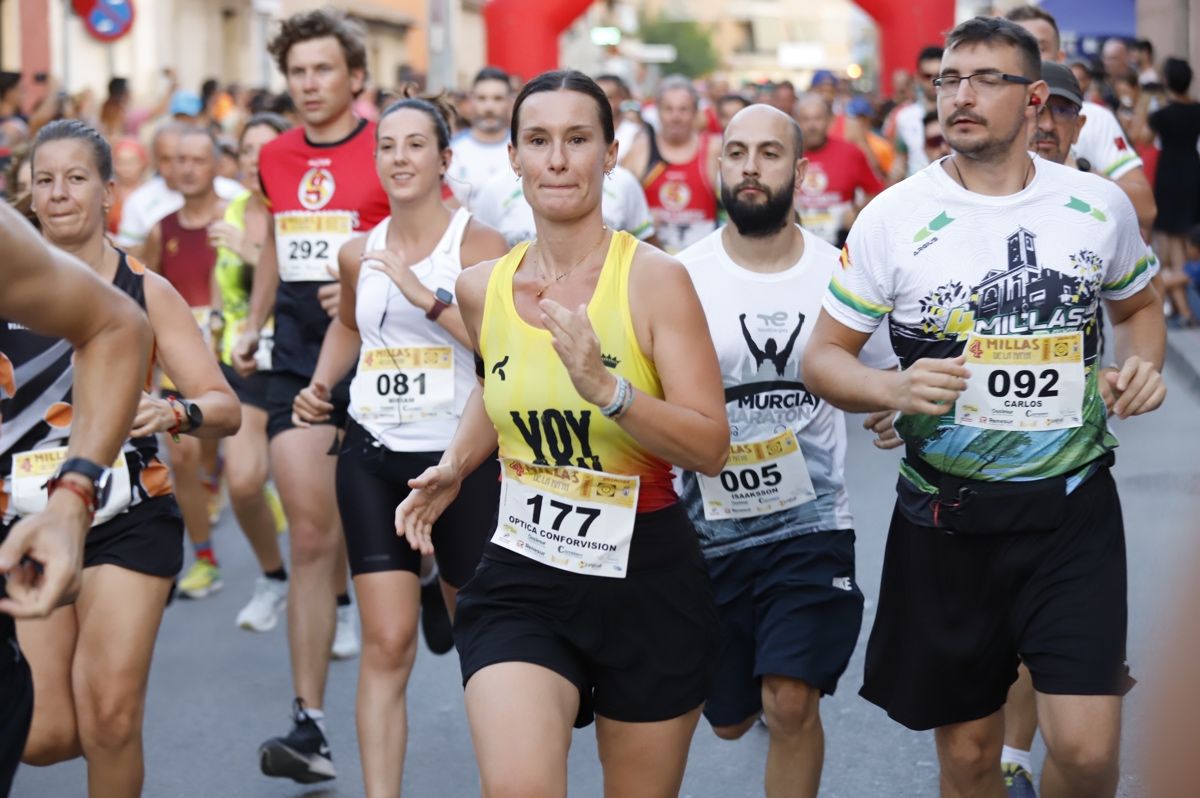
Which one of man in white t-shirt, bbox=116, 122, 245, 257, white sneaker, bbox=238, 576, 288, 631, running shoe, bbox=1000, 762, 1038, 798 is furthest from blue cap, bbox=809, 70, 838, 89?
running shoe, bbox=1000, 762, 1038, 798

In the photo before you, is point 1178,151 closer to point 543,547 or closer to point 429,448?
point 429,448

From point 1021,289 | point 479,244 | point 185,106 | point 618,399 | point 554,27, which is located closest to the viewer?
point 618,399

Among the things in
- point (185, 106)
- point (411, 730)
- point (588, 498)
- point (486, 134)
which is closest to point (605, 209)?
point (486, 134)

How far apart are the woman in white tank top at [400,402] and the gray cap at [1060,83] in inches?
70.2

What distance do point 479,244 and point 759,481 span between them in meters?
1.28

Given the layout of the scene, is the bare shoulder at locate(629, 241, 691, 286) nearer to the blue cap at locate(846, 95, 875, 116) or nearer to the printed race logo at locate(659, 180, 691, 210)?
the printed race logo at locate(659, 180, 691, 210)

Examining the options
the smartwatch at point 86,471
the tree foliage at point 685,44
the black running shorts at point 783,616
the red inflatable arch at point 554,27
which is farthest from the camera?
the tree foliage at point 685,44

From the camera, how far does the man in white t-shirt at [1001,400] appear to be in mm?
4285

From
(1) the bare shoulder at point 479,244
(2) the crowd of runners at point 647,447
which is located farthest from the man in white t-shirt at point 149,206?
(1) the bare shoulder at point 479,244

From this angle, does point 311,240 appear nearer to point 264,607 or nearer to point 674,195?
point 264,607

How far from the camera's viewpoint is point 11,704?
11.1ft

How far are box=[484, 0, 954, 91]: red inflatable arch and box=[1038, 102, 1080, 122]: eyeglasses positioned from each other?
63.3ft

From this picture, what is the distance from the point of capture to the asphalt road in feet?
19.4

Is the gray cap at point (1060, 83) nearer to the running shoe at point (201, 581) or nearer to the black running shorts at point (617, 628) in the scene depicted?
the black running shorts at point (617, 628)
